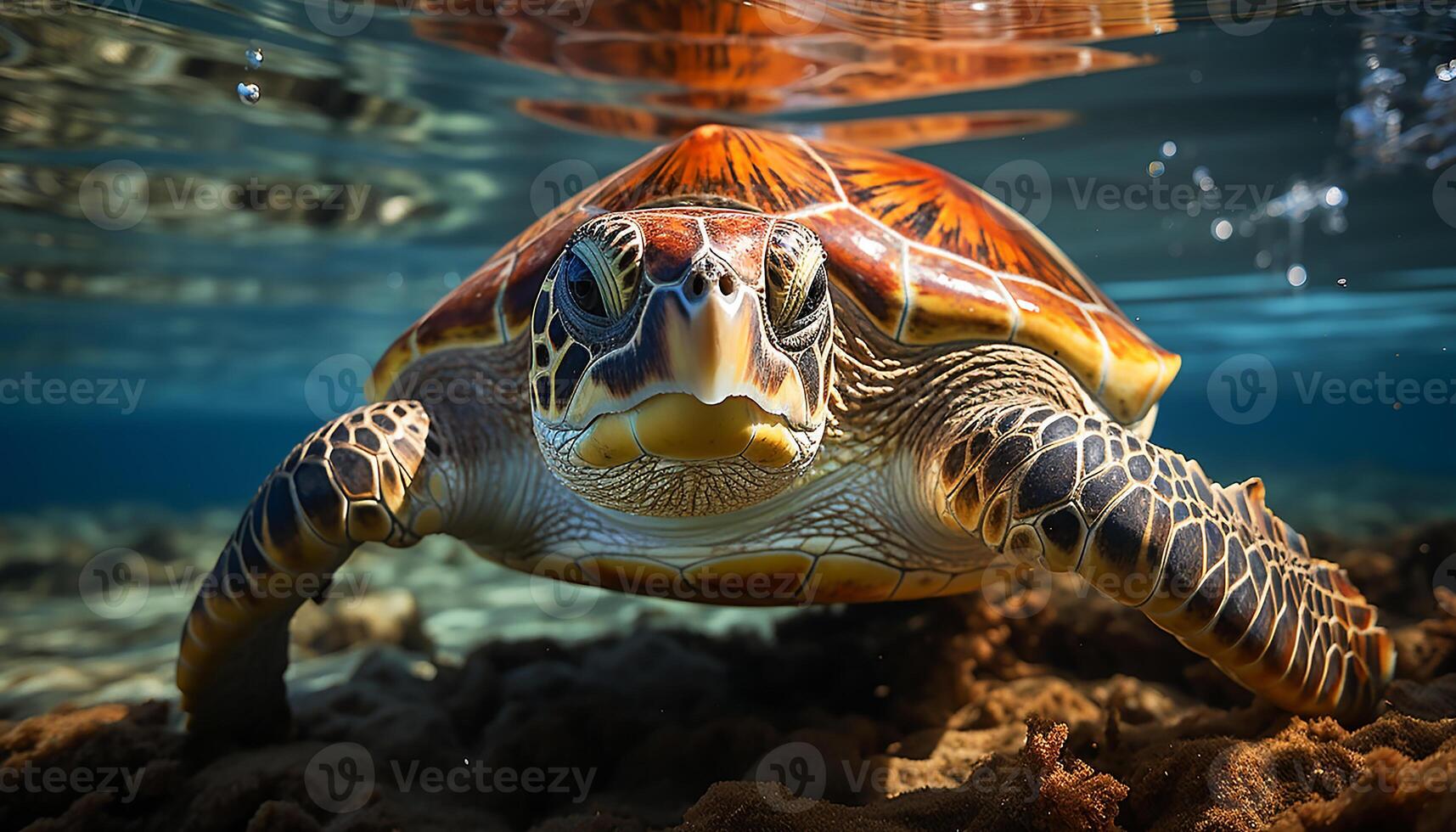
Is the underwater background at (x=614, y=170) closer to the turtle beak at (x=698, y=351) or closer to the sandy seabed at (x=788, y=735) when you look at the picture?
the sandy seabed at (x=788, y=735)

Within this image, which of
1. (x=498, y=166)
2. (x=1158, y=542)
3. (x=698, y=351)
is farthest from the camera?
(x=498, y=166)

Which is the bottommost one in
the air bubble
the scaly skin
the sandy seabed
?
the sandy seabed

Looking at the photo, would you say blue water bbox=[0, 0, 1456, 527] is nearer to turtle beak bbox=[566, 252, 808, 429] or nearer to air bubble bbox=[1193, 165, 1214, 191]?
air bubble bbox=[1193, 165, 1214, 191]

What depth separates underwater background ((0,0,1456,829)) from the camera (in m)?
3.55

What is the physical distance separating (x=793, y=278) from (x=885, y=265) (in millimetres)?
840

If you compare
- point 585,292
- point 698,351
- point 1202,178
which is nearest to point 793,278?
point 698,351

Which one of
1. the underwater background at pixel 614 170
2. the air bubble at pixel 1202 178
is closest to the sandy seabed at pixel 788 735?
the underwater background at pixel 614 170

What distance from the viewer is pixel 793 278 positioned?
1.76 metres

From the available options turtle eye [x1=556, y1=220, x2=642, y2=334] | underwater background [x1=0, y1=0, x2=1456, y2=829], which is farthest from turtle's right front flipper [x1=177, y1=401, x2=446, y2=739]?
turtle eye [x1=556, y1=220, x2=642, y2=334]

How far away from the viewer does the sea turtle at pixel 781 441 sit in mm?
1710

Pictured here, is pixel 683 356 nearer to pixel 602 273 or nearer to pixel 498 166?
pixel 602 273

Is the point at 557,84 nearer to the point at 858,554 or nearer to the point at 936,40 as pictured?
the point at 936,40

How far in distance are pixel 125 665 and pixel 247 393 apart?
3212cm

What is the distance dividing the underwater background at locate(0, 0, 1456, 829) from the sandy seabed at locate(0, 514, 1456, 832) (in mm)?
34
